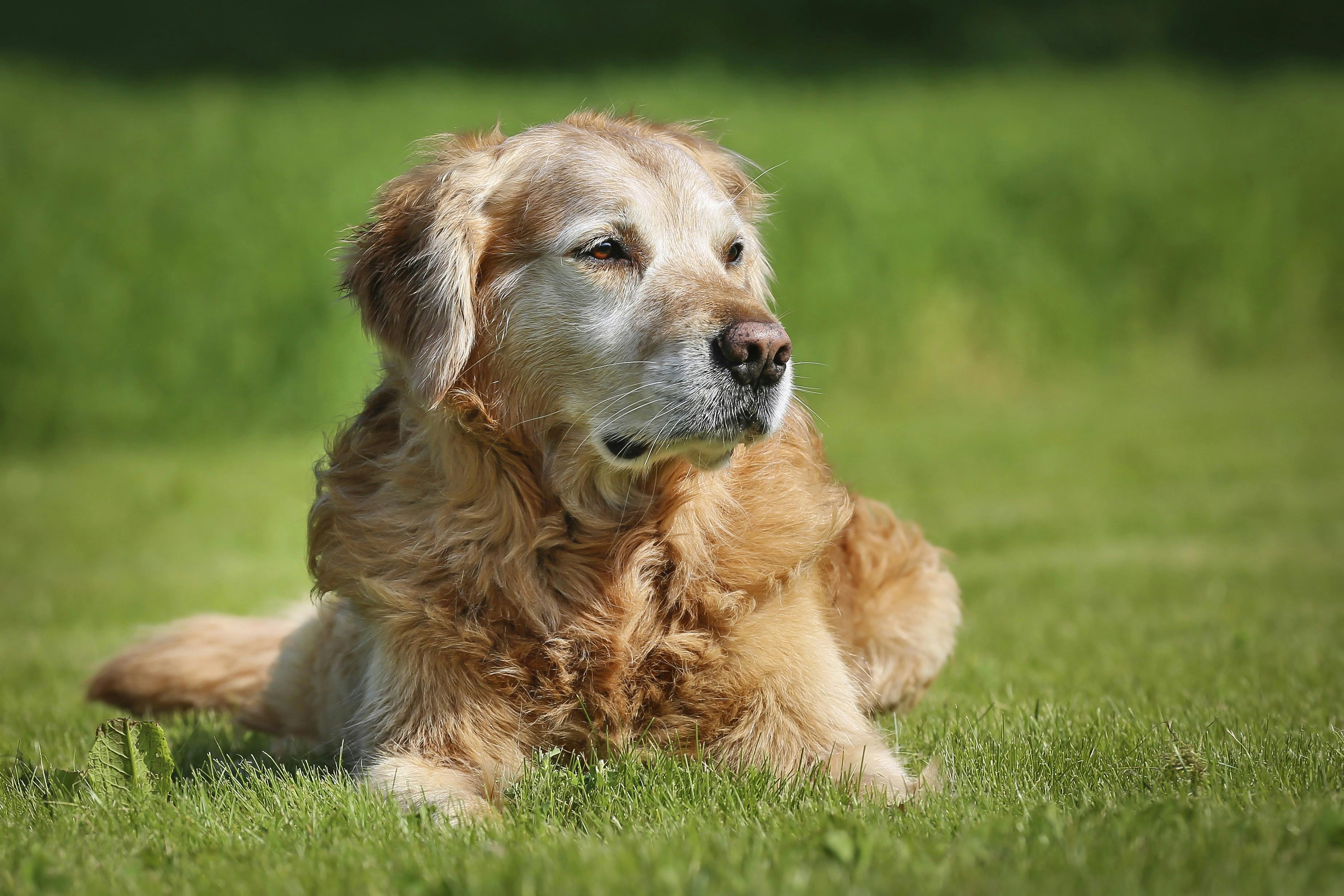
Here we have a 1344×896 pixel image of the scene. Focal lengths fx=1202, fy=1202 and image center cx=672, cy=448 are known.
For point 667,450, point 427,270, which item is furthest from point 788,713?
point 427,270

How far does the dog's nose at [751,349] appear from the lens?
328cm

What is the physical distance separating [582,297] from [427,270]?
0.47 metres

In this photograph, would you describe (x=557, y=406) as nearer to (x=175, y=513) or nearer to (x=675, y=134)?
(x=675, y=134)

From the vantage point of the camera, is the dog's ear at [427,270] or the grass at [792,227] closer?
the dog's ear at [427,270]

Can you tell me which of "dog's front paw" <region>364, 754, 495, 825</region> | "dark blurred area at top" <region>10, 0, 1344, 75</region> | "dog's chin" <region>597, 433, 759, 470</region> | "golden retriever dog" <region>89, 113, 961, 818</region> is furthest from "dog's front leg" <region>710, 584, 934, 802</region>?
"dark blurred area at top" <region>10, 0, 1344, 75</region>

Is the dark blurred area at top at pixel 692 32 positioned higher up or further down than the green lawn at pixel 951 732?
higher up

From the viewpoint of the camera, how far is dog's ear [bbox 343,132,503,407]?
11.6ft

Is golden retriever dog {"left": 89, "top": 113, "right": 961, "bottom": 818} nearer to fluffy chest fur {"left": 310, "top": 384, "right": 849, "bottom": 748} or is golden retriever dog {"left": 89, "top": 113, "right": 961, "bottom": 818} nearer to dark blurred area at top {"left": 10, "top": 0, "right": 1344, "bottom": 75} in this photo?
fluffy chest fur {"left": 310, "top": 384, "right": 849, "bottom": 748}

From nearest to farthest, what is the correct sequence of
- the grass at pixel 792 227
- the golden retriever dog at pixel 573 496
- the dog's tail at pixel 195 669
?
1. the golden retriever dog at pixel 573 496
2. the dog's tail at pixel 195 669
3. the grass at pixel 792 227

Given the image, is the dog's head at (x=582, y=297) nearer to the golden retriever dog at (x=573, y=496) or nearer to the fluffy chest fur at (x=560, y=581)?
the golden retriever dog at (x=573, y=496)

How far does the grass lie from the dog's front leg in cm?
1055

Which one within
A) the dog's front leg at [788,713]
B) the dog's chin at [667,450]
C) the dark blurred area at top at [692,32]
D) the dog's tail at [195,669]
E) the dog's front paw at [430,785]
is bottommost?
the dog's tail at [195,669]

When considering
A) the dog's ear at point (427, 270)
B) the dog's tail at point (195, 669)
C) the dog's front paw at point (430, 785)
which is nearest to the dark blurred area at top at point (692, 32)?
the dog's tail at point (195, 669)

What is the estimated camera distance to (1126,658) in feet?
18.6
